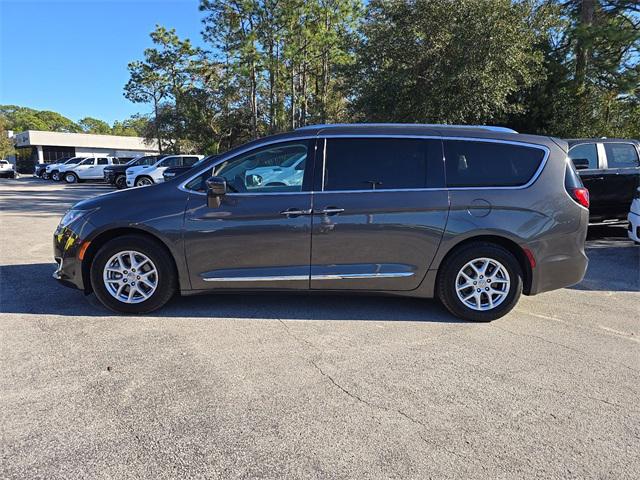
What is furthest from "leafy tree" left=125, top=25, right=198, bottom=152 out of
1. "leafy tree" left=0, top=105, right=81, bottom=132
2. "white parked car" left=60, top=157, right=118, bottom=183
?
"leafy tree" left=0, top=105, right=81, bottom=132

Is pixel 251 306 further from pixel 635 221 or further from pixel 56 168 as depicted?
pixel 56 168

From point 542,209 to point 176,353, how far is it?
3.66 meters

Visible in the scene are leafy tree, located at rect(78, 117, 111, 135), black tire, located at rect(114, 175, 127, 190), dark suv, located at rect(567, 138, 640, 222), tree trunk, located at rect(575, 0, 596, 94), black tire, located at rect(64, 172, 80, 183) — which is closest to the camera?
dark suv, located at rect(567, 138, 640, 222)

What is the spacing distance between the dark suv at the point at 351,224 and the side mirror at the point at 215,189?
15mm

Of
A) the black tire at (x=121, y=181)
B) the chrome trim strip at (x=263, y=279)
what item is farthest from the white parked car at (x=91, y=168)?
the chrome trim strip at (x=263, y=279)

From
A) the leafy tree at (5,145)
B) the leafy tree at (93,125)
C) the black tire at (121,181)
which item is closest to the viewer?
the black tire at (121,181)

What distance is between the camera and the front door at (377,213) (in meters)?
4.51

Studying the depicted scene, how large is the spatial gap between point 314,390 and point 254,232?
1779mm

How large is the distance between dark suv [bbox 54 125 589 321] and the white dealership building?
54409 millimetres

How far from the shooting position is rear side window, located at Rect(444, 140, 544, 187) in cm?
464

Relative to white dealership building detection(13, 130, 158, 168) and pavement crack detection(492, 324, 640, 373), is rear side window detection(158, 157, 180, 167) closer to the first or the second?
pavement crack detection(492, 324, 640, 373)

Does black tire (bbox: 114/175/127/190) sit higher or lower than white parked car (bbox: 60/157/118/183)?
lower

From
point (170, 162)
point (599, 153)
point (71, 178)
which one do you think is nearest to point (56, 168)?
point (71, 178)

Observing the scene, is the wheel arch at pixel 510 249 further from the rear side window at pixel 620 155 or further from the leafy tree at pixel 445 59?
the leafy tree at pixel 445 59
